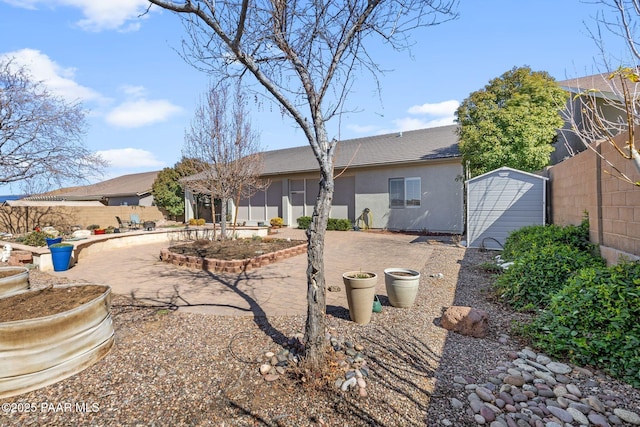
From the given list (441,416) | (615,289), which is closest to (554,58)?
(615,289)

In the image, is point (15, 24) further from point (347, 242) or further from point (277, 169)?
point (277, 169)

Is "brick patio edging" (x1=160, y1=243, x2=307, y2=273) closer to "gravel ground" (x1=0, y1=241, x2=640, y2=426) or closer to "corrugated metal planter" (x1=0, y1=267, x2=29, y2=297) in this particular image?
"gravel ground" (x1=0, y1=241, x2=640, y2=426)

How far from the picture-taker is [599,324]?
321 cm

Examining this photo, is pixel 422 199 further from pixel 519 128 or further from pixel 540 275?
pixel 540 275

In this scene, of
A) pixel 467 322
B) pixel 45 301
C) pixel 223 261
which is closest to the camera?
pixel 45 301

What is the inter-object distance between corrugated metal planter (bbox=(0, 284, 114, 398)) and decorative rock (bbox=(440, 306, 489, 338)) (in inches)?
163

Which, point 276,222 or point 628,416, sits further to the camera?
point 276,222

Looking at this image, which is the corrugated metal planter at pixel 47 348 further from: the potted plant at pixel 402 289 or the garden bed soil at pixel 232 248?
the garden bed soil at pixel 232 248

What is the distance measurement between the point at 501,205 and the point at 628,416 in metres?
8.41

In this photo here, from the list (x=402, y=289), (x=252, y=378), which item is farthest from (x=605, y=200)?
(x=252, y=378)

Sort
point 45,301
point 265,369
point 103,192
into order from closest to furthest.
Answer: point 265,369, point 45,301, point 103,192

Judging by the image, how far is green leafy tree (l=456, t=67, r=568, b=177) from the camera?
10406mm

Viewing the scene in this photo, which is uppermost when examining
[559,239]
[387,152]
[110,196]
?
[387,152]

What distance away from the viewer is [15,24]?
5121 mm
